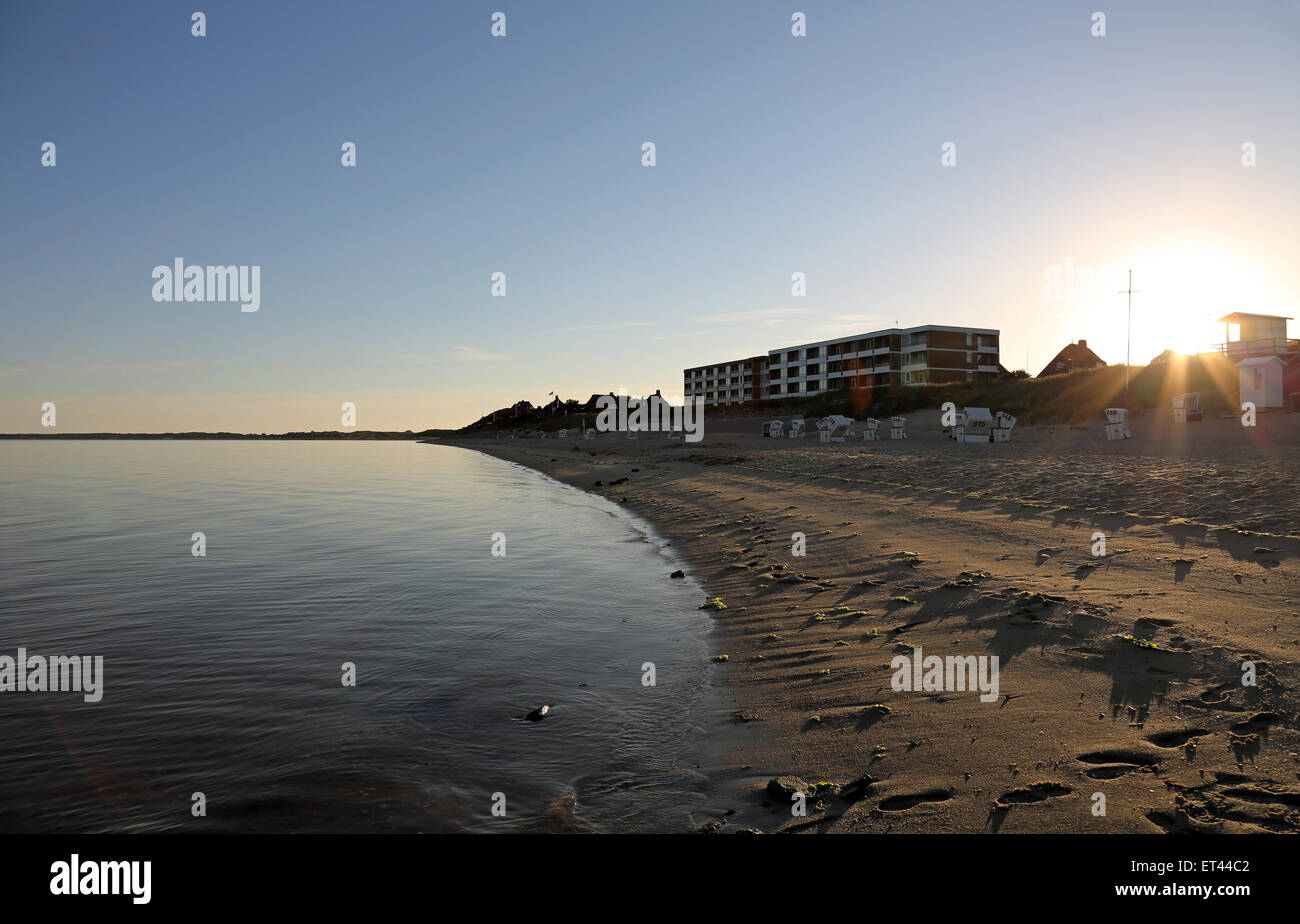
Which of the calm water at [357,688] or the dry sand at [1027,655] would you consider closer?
the dry sand at [1027,655]

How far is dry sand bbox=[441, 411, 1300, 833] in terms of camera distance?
192 inches

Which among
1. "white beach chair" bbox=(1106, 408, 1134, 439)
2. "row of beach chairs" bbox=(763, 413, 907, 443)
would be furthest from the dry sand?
"row of beach chairs" bbox=(763, 413, 907, 443)

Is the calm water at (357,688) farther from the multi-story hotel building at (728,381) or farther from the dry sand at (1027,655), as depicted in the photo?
the multi-story hotel building at (728,381)

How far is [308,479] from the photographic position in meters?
52.0

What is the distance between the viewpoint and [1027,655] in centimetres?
764

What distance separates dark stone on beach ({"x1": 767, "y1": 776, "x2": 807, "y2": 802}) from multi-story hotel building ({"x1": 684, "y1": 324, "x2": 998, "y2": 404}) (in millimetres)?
100477

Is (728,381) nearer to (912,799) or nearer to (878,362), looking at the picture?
(878,362)

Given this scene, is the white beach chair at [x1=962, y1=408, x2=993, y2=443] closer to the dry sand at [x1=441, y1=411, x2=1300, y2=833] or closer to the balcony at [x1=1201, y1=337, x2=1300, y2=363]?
the balcony at [x1=1201, y1=337, x2=1300, y2=363]

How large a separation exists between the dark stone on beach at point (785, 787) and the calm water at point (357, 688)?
0.59m

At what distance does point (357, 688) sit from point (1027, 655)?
785 centimetres

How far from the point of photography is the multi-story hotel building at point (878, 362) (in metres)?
103
